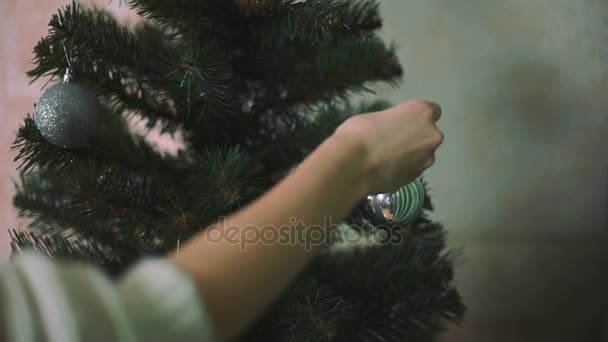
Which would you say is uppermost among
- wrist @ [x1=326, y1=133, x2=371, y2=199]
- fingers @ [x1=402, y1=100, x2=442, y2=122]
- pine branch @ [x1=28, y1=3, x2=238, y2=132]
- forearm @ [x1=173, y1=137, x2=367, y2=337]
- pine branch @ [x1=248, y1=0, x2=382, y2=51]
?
pine branch @ [x1=248, y1=0, x2=382, y2=51]

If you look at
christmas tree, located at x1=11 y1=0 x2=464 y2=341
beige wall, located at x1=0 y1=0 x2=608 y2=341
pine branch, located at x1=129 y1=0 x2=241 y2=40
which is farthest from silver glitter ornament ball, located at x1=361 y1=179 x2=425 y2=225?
beige wall, located at x1=0 y1=0 x2=608 y2=341

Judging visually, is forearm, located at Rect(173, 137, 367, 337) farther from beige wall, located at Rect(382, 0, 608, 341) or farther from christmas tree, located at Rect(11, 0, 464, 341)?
beige wall, located at Rect(382, 0, 608, 341)

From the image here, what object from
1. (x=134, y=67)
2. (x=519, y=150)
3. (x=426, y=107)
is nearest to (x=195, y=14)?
(x=134, y=67)

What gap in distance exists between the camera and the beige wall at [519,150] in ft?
1.86

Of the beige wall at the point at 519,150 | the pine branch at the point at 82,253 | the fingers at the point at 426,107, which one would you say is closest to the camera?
the fingers at the point at 426,107

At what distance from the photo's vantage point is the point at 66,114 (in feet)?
1.04

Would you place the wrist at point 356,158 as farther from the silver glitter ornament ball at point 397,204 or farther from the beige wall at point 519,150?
the beige wall at point 519,150

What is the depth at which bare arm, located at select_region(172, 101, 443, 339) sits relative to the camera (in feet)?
0.52

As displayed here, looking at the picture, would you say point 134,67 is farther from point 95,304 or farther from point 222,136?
point 95,304

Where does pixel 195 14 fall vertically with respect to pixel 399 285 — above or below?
above

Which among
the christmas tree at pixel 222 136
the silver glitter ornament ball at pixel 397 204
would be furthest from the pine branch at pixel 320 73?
the silver glitter ornament ball at pixel 397 204

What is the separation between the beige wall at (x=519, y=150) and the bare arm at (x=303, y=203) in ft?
1.31

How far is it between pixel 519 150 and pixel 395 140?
43 cm

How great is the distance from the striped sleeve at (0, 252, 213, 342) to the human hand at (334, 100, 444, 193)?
99mm
